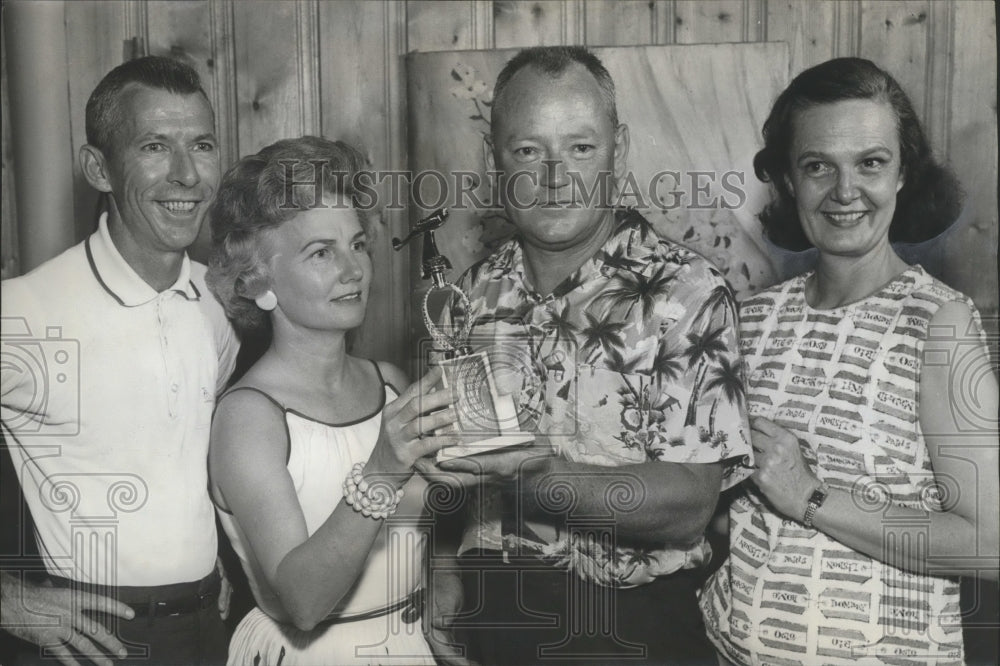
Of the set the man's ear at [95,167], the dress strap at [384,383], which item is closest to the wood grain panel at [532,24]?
the dress strap at [384,383]

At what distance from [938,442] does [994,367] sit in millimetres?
204

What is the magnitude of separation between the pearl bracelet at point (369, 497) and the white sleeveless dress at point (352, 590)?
67mm

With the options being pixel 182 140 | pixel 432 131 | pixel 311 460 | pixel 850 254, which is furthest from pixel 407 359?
pixel 850 254

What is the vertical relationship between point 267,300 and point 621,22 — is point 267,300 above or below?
below

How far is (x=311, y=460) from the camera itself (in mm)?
1787

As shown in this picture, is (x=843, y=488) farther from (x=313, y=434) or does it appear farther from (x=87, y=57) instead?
(x=87, y=57)

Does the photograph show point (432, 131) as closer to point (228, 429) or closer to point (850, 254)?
point (228, 429)

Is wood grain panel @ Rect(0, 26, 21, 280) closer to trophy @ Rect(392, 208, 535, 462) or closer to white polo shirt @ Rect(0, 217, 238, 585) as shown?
white polo shirt @ Rect(0, 217, 238, 585)

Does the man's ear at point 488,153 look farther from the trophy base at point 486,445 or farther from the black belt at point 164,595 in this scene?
the black belt at point 164,595

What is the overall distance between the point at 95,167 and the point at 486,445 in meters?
0.98

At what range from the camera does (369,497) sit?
1723 mm

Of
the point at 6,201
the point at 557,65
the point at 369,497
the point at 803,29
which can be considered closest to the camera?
the point at 369,497

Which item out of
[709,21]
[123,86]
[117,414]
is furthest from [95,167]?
[709,21]

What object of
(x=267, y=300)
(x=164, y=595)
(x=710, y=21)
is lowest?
(x=164, y=595)
